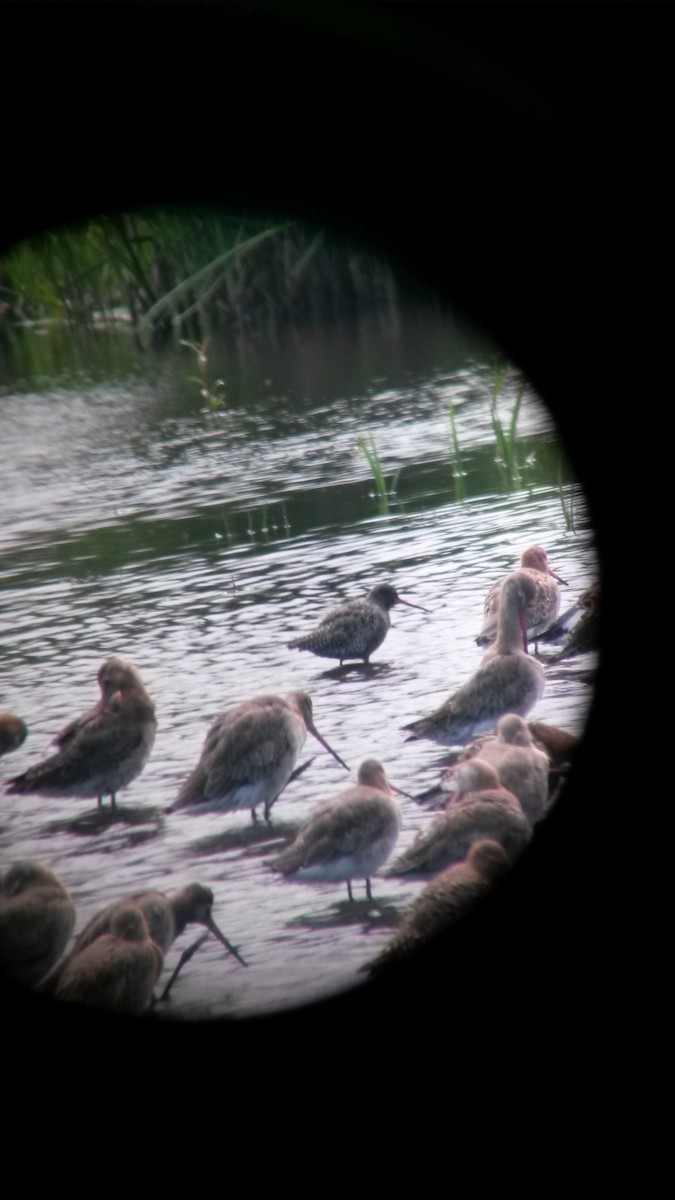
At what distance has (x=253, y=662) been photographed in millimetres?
4926

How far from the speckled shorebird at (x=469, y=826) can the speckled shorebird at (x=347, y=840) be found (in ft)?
0.20

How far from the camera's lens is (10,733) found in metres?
4.06

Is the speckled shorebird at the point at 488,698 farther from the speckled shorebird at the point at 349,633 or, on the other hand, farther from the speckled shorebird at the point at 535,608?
the speckled shorebird at the point at 349,633

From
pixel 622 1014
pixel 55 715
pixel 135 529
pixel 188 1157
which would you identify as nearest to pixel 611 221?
pixel 622 1014

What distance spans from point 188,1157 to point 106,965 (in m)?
0.79

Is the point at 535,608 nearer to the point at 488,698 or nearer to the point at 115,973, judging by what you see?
the point at 488,698

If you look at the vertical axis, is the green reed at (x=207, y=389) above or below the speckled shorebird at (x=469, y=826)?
above

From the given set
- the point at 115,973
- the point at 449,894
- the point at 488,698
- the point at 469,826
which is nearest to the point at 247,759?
the point at 488,698

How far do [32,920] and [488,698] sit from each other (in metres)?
1.63

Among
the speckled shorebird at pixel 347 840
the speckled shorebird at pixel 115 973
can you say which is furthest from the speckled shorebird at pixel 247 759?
the speckled shorebird at pixel 115 973

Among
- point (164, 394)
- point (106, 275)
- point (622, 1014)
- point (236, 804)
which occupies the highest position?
point (106, 275)

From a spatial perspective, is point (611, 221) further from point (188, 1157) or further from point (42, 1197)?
point (42, 1197)

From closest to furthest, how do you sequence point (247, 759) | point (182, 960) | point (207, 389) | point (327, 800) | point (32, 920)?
1. point (32, 920)
2. point (182, 960)
3. point (327, 800)
4. point (247, 759)
5. point (207, 389)

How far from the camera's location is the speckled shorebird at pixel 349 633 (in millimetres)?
4766
